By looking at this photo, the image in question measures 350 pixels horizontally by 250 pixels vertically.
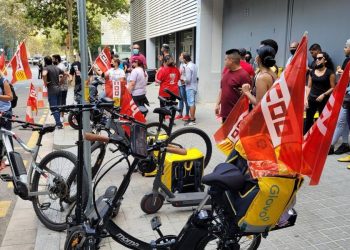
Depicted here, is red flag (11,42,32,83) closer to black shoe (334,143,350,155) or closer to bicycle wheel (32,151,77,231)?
bicycle wheel (32,151,77,231)

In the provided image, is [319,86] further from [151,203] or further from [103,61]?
[103,61]

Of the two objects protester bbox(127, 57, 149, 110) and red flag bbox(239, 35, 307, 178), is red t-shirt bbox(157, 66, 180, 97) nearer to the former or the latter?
protester bbox(127, 57, 149, 110)

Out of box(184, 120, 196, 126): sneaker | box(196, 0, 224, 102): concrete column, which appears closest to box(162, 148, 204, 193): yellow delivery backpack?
box(184, 120, 196, 126): sneaker

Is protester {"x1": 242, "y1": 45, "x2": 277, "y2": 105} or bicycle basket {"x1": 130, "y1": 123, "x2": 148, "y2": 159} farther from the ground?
protester {"x1": 242, "y1": 45, "x2": 277, "y2": 105}

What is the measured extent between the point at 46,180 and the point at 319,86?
478 cm

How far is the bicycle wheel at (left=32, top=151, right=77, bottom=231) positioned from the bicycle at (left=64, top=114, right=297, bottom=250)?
1.15 m

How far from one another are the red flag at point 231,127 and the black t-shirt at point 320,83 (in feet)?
9.28

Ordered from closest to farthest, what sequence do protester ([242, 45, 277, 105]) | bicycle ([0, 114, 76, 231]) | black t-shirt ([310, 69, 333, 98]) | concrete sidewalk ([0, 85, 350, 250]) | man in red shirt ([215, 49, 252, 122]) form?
1. concrete sidewalk ([0, 85, 350, 250])
2. protester ([242, 45, 277, 105])
3. bicycle ([0, 114, 76, 231])
4. man in red shirt ([215, 49, 252, 122])
5. black t-shirt ([310, 69, 333, 98])

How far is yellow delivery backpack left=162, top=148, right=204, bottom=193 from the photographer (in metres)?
4.26

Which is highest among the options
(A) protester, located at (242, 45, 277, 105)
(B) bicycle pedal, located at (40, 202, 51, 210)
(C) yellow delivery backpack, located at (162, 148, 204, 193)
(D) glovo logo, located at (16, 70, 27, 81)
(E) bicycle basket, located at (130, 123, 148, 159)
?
(A) protester, located at (242, 45, 277, 105)

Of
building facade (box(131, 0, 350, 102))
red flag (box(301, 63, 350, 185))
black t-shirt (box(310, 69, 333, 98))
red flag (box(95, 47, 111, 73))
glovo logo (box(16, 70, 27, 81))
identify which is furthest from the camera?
red flag (box(95, 47, 111, 73))

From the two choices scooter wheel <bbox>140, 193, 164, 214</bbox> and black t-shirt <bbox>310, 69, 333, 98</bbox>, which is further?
black t-shirt <bbox>310, 69, 333, 98</bbox>

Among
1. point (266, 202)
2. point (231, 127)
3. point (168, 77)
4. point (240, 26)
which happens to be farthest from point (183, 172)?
point (240, 26)

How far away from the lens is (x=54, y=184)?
4.00 metres
